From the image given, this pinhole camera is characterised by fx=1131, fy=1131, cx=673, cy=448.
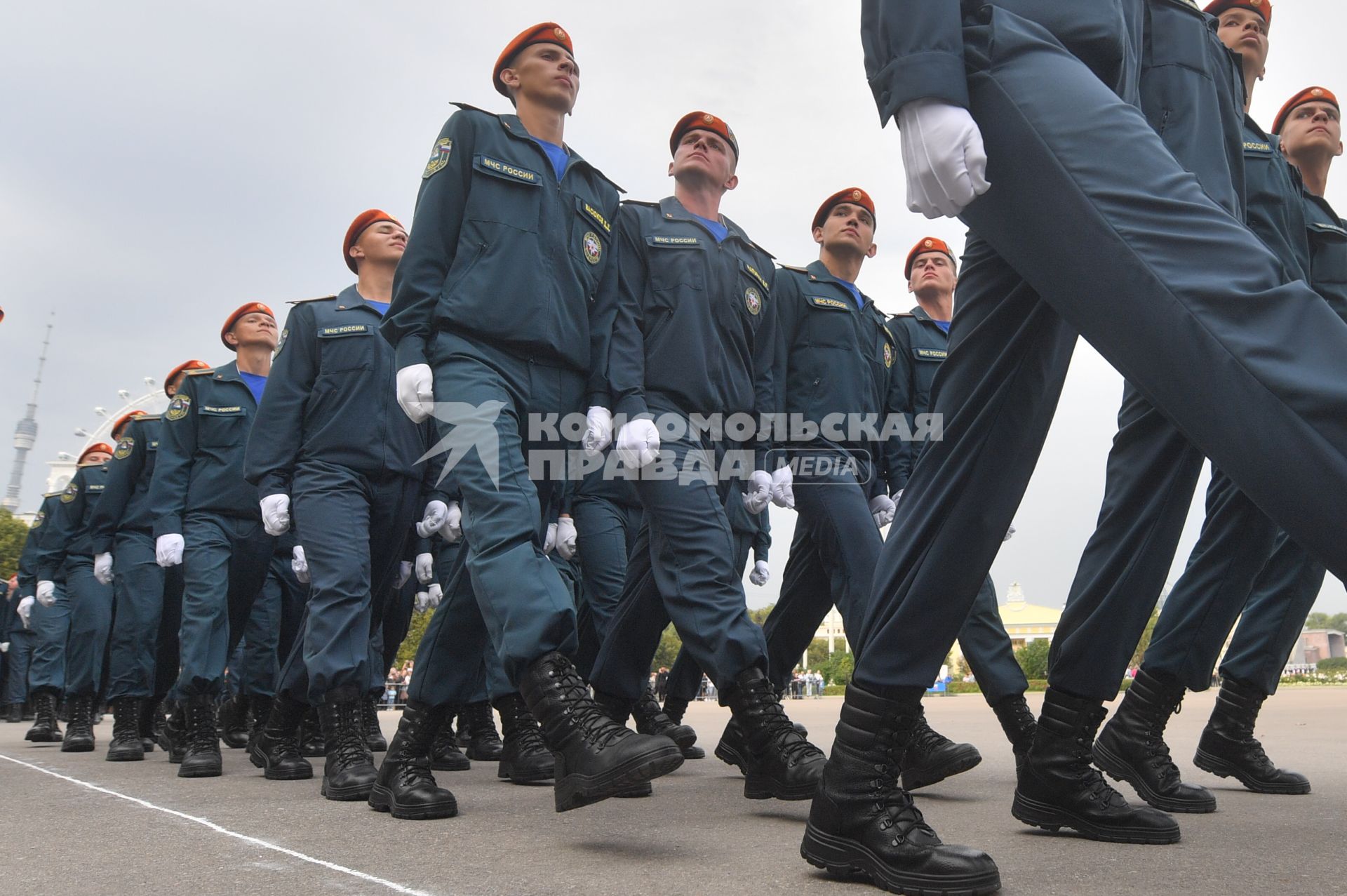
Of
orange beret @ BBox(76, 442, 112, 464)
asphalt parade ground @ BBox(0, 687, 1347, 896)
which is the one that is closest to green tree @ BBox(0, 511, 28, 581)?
orange beret @ BBox(76, 442, 112, 464)

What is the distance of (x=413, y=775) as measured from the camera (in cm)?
358

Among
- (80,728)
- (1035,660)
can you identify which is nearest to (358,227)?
(80,728)

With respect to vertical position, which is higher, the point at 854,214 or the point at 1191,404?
the point at 854,214

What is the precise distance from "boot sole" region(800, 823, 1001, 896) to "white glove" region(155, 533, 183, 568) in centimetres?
486

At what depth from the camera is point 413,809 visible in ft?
11.3

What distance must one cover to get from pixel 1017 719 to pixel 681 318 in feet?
6.48

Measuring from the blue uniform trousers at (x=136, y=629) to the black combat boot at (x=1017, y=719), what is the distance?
495 centimetres

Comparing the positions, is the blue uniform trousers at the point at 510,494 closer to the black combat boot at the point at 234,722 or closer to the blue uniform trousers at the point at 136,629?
the blue uniform trousers at the point at 136,629

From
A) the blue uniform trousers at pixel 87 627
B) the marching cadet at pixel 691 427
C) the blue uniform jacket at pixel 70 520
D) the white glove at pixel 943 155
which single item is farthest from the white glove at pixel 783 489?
the blue uniform jacket at pixel 70 520

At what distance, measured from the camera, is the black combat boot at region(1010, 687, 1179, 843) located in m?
2.78

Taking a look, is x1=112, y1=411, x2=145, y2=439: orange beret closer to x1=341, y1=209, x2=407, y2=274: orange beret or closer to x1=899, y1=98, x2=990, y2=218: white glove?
x1=341, y1=209, x2=407, y2=274: orange beret

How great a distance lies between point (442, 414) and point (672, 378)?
45.4 inches

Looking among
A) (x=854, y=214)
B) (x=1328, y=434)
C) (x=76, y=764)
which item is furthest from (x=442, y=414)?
(x=76, y=764)

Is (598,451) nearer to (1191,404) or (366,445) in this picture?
(366,445)
